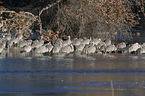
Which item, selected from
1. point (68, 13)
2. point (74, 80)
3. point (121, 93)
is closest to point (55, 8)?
point (68, 13)

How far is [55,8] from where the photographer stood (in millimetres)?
25031

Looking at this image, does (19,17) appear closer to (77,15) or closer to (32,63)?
(77,15)

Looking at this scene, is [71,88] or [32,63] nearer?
[71,88]

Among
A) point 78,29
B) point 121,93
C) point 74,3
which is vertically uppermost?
point 74,3

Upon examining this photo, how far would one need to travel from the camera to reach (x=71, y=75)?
12.2m

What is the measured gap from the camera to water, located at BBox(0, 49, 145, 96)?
9.62 m

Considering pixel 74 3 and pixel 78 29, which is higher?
pixel 74 3

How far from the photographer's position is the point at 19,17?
75.3 feet

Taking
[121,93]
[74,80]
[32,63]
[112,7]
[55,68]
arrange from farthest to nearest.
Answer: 1. [112,7]
2. [32,63]
3. [55,68]
4. [74,80]
5. [121,93]

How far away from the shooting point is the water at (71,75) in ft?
31.6

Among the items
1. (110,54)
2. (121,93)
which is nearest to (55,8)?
(110,54)

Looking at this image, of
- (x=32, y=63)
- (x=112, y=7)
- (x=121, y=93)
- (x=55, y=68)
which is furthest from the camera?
(x=112, y=7)

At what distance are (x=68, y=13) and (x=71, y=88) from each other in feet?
44.4

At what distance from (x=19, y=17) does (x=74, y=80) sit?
12.5 m
